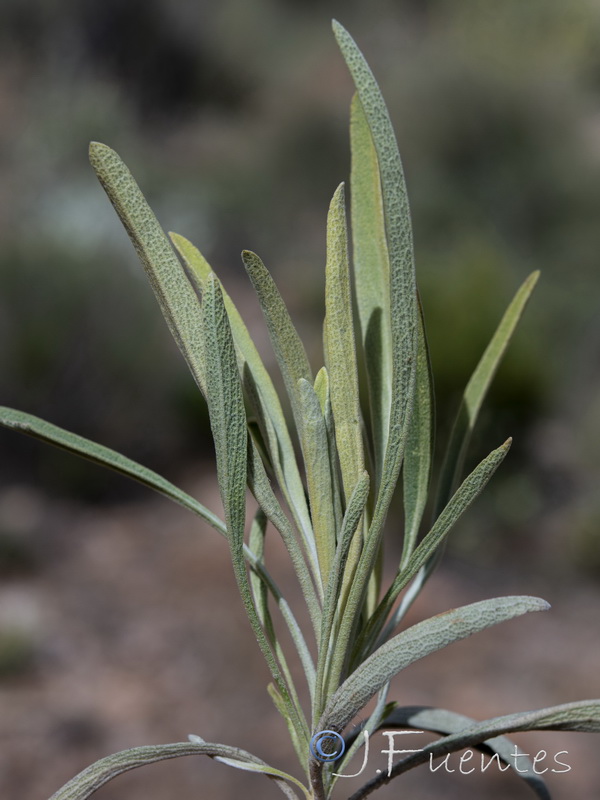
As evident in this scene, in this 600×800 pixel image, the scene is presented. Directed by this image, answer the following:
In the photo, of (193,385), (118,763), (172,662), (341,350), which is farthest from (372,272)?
(193,385)

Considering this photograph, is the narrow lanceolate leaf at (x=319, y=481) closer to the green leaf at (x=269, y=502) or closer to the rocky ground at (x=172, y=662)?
the green leaf at (x=269, y=502)

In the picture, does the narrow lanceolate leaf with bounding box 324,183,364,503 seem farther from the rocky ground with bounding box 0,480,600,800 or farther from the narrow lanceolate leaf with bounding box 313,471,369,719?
the rocky ground with bounding box 0,480,600,800

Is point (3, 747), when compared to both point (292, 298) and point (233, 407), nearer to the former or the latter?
point (233, 407)

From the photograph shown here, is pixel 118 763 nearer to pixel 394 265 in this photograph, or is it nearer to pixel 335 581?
pixel 335 581

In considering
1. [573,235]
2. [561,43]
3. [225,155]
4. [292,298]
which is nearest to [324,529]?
[292,298]

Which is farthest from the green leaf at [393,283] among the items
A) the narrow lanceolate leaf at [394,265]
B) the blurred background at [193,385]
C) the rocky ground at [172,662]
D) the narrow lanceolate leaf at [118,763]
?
the blurred background at [193,385]

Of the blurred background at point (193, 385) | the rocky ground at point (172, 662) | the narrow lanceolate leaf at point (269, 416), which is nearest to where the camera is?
the narrow lanceolate leaf at point (269, 416)
